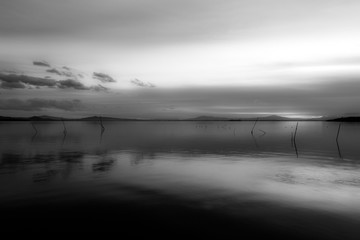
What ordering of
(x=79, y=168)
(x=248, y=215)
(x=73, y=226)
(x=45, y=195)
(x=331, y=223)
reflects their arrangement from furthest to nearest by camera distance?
(x=79, y=168)
(x=45, y=195)
(x=248, y=215)
(x=331, y=223)
(x=73, y=226)

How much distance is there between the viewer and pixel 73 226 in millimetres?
12648

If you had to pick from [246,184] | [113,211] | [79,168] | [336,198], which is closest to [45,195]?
[113,211]

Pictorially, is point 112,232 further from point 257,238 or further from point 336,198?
point 336,198

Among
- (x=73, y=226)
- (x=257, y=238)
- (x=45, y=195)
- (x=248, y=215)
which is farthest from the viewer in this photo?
(x=45, y=195)

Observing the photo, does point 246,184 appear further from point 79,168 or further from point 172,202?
point 79,168

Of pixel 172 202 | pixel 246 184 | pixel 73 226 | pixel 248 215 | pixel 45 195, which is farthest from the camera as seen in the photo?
pixel 246 184

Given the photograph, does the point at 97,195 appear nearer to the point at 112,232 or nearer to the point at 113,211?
the point at 113,211

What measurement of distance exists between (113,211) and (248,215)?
7.10 metres

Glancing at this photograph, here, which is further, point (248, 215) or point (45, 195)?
point (45, 195)

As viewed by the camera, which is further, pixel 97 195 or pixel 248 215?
Result: pixel 97 195

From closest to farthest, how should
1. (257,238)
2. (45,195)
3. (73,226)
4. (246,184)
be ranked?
(257,238) → (73,226) → (45,195) → (246,184)

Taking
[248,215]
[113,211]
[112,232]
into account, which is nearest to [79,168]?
[113,211]

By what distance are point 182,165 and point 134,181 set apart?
375 inches

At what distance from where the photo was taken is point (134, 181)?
22.4 metres
